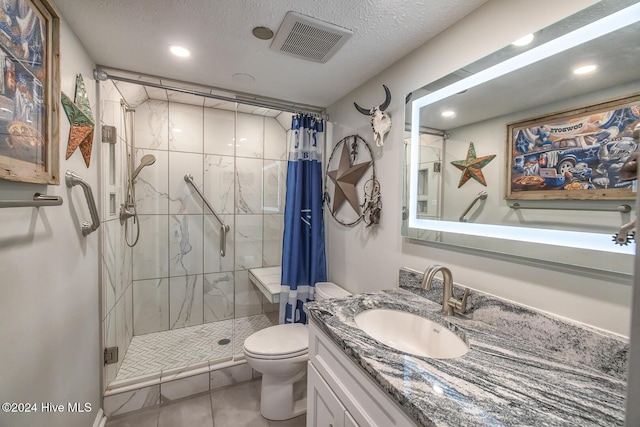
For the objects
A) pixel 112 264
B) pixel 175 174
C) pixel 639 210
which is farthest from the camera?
pixel 175 174

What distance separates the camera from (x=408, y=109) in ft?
4.78

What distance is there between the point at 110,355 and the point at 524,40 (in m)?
2.73

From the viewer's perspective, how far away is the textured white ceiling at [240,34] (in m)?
1.13

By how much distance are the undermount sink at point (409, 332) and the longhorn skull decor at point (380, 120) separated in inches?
39.9

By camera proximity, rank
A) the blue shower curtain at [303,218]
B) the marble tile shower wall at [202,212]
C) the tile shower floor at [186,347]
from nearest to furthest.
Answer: the tile shower floor at [186,347], the blue shower curtain at [303,218], the marble tile shower wall at [202,212]

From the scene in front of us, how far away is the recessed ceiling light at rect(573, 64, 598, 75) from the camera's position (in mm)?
830

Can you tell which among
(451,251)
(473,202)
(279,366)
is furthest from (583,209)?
(279,366)

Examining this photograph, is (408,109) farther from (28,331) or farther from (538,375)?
(28,331)

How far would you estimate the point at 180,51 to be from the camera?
1.49m

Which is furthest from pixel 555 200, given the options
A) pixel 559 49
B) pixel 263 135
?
pixel 263 135

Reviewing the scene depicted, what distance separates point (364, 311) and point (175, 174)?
83.3 inches

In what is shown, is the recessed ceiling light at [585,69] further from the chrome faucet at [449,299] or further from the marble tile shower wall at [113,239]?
the marble tile shower wall at [113,239]

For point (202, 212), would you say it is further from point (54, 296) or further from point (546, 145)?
point (546, 145)

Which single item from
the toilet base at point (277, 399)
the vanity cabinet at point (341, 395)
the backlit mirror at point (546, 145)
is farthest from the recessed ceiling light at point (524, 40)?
the toilet base at point (277, 399)
